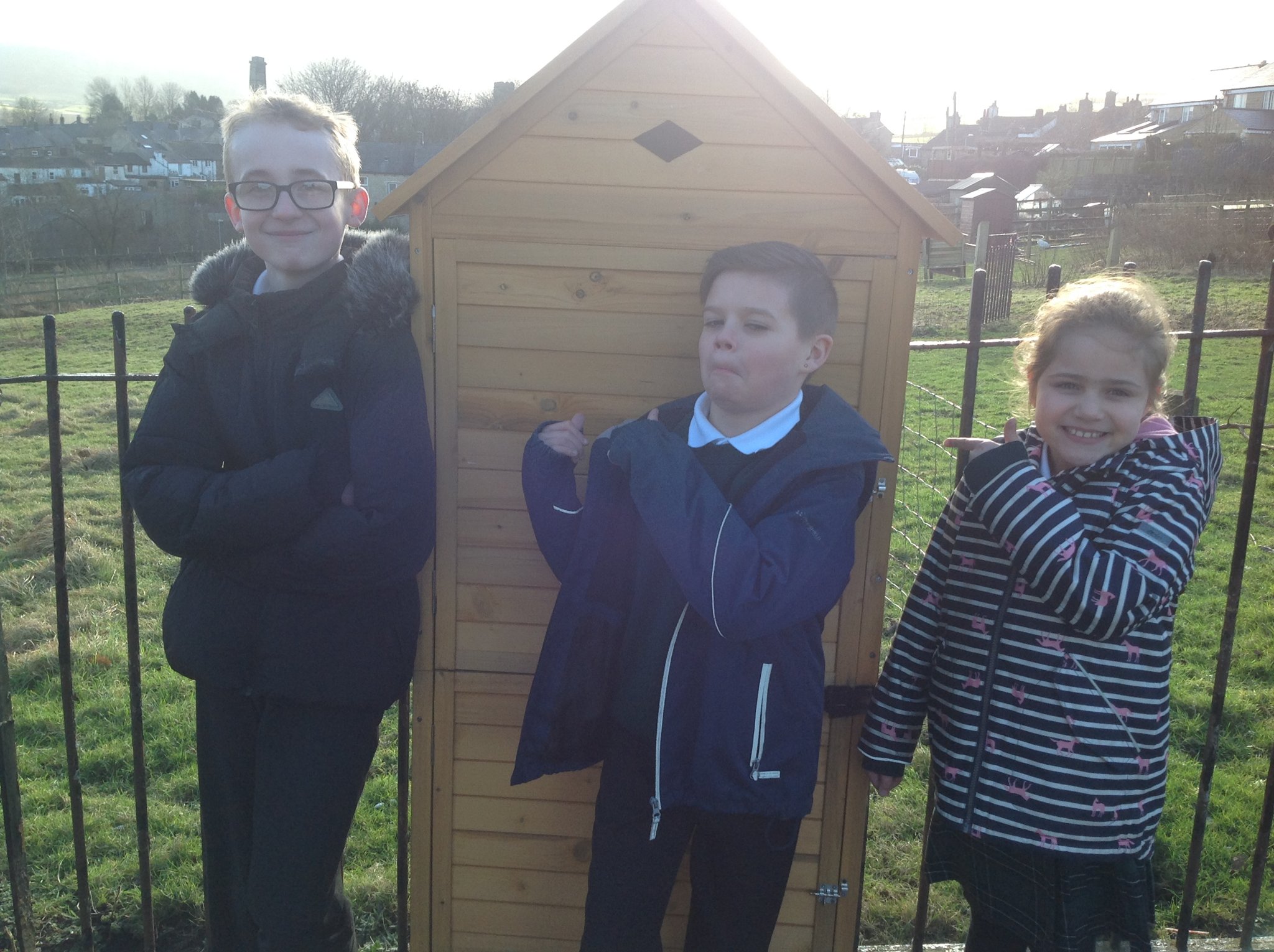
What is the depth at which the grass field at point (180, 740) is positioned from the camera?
3.50 meters

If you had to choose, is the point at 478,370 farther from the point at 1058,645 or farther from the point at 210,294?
the point at 1058,645

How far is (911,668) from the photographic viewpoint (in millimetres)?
2475

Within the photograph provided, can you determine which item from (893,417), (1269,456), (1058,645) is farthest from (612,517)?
(1269,456)

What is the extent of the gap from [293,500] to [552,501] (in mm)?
615

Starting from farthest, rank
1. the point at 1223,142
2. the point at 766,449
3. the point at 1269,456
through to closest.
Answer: the point at 1223,142 → the point at 1269,456 → the point at 766,449

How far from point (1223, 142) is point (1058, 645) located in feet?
144

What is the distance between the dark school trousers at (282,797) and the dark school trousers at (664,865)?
65 centimetres

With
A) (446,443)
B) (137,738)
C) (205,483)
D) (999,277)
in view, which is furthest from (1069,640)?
(999,277)

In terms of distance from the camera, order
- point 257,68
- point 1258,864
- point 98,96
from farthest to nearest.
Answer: point 98,96, point 257,68, point 1258,864

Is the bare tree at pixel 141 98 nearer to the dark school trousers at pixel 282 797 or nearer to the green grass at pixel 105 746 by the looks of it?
the green grass at pixel 105 746

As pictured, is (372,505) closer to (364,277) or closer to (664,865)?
(364,277)

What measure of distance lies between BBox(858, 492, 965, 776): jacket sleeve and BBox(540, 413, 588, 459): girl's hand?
93cm

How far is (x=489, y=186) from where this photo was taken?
2572 mm

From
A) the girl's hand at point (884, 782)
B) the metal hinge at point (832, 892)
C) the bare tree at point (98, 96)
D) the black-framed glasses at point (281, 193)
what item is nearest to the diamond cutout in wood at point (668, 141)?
the black-framed glasses at point (281, 193)
